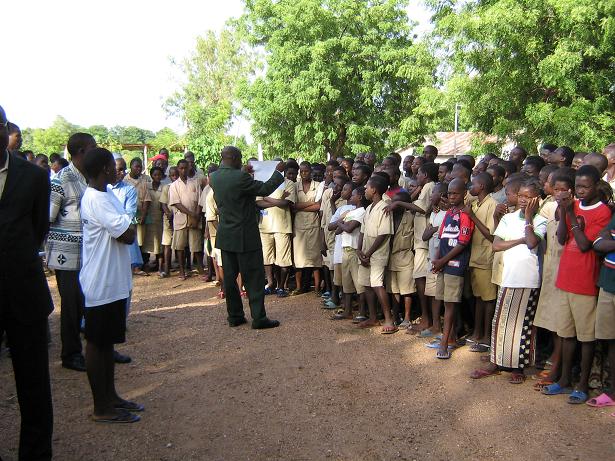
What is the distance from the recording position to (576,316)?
169 inches

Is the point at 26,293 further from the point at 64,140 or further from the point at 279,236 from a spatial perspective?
the point at 64,140

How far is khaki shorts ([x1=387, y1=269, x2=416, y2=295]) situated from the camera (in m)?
6.30

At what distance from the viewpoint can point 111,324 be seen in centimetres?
395

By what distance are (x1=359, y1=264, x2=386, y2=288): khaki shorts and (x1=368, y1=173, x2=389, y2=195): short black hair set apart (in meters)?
0.83

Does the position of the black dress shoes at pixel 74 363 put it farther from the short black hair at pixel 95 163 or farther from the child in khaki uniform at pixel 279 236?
the child in khaki uniform at pixel 279 236

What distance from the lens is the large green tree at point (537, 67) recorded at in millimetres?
9336

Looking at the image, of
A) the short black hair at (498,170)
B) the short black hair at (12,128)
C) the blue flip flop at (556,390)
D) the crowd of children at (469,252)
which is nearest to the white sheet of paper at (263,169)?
the crowd of children at (469,252)

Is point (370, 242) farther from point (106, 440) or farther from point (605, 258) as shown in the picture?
point (106, 440)

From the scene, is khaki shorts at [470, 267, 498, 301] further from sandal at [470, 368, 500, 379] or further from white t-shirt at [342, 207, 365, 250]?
white t-shirt at [342, 207, 365, 250]

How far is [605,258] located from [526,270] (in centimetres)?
68

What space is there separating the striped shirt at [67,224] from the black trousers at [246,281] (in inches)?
79.2

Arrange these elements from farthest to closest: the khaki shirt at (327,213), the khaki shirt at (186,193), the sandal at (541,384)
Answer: the khaki shirt at (186,193) < the khaki shirt at (327,213) < the sandal at (541,384)

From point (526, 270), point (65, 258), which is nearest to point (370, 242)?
point (526, 270)

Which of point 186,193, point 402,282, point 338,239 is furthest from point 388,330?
point 186,193
